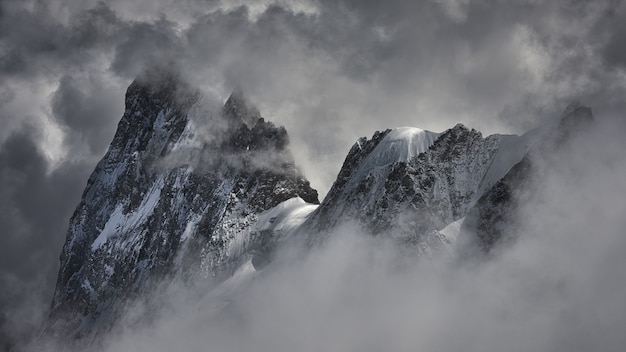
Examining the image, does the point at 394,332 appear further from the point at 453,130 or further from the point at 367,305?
the point at 453,130

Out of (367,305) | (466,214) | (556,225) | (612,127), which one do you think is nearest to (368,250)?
(367,305)

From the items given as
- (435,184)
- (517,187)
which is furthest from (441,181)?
(517,187)

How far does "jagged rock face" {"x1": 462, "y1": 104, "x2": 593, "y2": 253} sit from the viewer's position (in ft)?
586

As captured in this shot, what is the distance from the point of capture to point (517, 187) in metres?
179

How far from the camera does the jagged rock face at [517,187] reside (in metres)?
178

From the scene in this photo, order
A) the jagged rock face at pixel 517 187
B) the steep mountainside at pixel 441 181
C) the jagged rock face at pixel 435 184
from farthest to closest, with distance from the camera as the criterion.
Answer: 1. the jagged rock face at pixel 435 184
2. the steep mountainside at pixel 441 181
3. the jagged rock face at pixel 517 187

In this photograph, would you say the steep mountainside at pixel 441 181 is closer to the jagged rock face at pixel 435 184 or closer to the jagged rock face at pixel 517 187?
the jagged rock face at pixel 435 184

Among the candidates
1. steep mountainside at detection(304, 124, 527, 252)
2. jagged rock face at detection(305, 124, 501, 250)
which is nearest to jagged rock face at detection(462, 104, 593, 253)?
steep mountainside at detection(304, 124, 527, 252)

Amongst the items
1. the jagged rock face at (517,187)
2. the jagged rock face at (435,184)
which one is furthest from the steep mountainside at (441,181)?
the jagged rock face at (517,187)

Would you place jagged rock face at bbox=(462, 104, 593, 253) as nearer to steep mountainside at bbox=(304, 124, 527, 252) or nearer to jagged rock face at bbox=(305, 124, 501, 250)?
steep mountainside at bbox=(304, 124, 527, 252)

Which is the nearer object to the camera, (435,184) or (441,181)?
(441,181)

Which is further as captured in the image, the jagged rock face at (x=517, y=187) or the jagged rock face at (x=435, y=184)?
the jagged rock face at (x=435, y=184)

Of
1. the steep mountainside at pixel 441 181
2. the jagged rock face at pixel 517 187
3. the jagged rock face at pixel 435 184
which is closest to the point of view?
the jagged rock face at pixel 517 187

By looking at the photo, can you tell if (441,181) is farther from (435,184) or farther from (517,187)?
(517,187)
